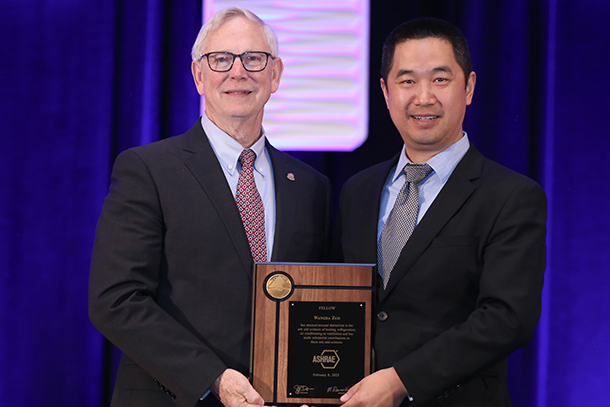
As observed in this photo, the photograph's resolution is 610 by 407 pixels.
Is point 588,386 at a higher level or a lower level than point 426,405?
lower

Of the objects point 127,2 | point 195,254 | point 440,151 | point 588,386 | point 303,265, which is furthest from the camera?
point 127,2

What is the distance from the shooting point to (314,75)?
286 centimetres

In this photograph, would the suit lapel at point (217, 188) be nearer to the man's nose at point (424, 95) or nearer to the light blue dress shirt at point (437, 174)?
the light blue dress shirt at point (437, 174)

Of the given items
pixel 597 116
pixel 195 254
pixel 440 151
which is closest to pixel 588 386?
pixel 597 116

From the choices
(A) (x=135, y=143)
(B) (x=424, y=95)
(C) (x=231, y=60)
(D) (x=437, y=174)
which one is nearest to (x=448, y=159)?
(D) (x=437, y=174)

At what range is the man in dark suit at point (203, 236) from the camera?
1685 millimetres

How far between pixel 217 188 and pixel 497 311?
899 mm

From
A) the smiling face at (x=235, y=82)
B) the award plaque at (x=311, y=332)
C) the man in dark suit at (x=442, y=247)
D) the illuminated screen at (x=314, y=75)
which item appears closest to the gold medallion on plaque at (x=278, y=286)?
the award plaque at (x=311, y=332)

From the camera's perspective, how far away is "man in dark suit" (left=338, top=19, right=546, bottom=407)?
1651mm

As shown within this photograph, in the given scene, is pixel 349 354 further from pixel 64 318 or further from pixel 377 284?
pixel 64 318

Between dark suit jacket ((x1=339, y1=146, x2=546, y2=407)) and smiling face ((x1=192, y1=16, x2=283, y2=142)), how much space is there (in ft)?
2.27

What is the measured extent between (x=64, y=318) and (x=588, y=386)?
2.27 m

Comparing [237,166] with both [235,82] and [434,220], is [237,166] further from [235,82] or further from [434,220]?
[434,220]

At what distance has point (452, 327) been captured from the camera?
5.63ft
